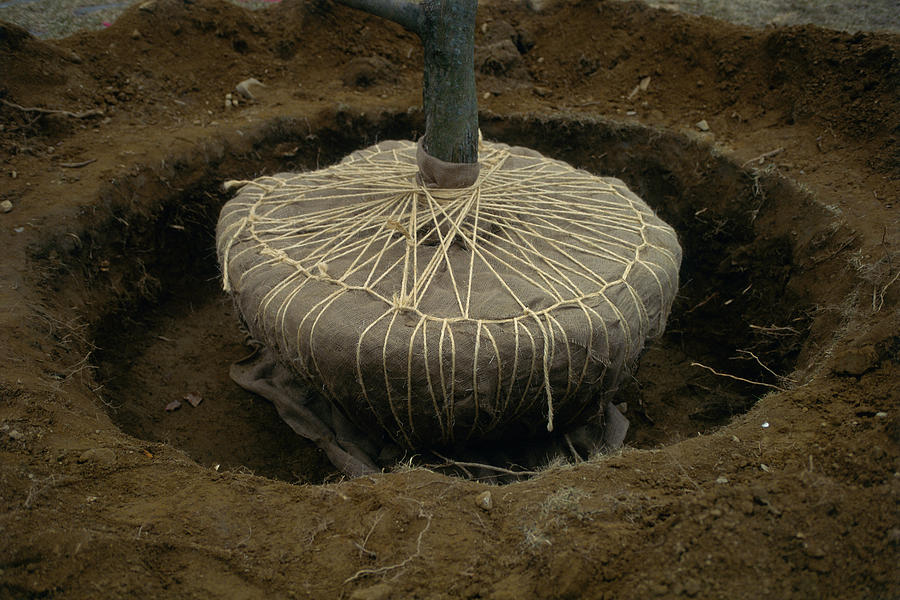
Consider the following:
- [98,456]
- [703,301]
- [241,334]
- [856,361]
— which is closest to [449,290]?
[98,456]

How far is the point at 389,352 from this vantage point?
1.71m

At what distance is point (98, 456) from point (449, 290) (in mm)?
1132

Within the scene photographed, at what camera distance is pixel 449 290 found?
1.88m

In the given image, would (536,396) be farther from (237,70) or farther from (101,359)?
(237,70)

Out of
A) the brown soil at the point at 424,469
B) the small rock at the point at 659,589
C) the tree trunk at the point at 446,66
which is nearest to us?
the small rock at the point at 659,589

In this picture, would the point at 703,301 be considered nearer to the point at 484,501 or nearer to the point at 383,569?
the point at 484,501

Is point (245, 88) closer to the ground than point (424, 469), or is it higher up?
higher up

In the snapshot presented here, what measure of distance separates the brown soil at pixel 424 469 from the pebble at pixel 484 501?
0.02m

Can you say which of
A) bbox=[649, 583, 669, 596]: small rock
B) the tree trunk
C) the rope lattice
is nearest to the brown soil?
bbox=[649, 583, 669, 596]: small rock

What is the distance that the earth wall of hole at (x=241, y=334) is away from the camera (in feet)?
8.54

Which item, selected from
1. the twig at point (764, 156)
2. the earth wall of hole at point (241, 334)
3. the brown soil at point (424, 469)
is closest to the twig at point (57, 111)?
the brown soil at point (424, 469)

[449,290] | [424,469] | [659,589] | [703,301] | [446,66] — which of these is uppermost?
[446,66]

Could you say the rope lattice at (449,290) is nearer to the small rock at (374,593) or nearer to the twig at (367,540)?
the twig at (367,540)

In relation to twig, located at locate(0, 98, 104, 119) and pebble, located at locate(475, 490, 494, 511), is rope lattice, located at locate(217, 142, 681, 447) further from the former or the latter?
twig, located at locate(0, 98, 104, 119)
